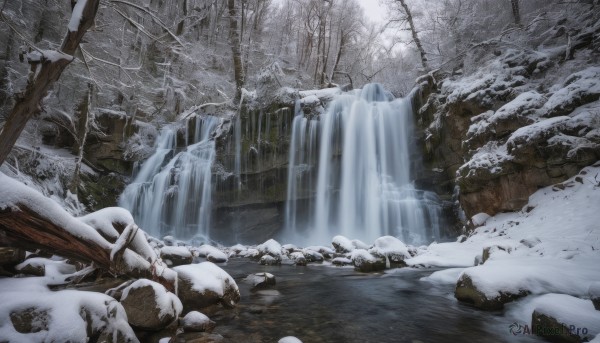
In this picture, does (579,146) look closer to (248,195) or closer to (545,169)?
(545,169)

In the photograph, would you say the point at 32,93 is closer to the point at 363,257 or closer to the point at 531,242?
the point at 363,257

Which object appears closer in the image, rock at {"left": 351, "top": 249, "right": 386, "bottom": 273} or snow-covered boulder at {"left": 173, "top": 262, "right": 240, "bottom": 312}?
snow-covered boulder at {"left": 173, "top": 262, "right": 240, "bottom": 312}

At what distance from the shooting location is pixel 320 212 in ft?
59.5

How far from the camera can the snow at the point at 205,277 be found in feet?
15.5

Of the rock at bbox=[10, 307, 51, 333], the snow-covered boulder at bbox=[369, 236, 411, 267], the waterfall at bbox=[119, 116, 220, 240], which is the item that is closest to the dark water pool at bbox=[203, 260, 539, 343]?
the rock at bbox=[10, 307, 51, 333]

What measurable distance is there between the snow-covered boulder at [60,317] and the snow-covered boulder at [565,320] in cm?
473

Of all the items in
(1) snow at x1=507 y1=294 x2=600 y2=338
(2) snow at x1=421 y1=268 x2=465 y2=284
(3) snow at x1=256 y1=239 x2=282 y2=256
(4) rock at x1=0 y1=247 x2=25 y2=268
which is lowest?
(2) snow at x1=421 y1=268 x2=465 y2=284

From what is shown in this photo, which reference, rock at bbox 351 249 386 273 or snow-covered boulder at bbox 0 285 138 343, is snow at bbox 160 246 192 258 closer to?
rock at bbox 351 249 386 273

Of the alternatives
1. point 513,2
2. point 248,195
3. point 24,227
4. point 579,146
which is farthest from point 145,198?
Result: point 513,2

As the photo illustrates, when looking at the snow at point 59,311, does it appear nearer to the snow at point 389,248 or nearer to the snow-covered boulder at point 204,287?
the snow-covered boulder at point 204,287

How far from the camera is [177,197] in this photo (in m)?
19.1

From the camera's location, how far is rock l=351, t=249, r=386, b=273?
9.12m

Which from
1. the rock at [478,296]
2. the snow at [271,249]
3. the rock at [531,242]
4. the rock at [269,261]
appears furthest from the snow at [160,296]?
the snow at [271,249]

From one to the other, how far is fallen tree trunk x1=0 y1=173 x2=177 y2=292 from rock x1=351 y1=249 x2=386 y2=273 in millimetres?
6559
